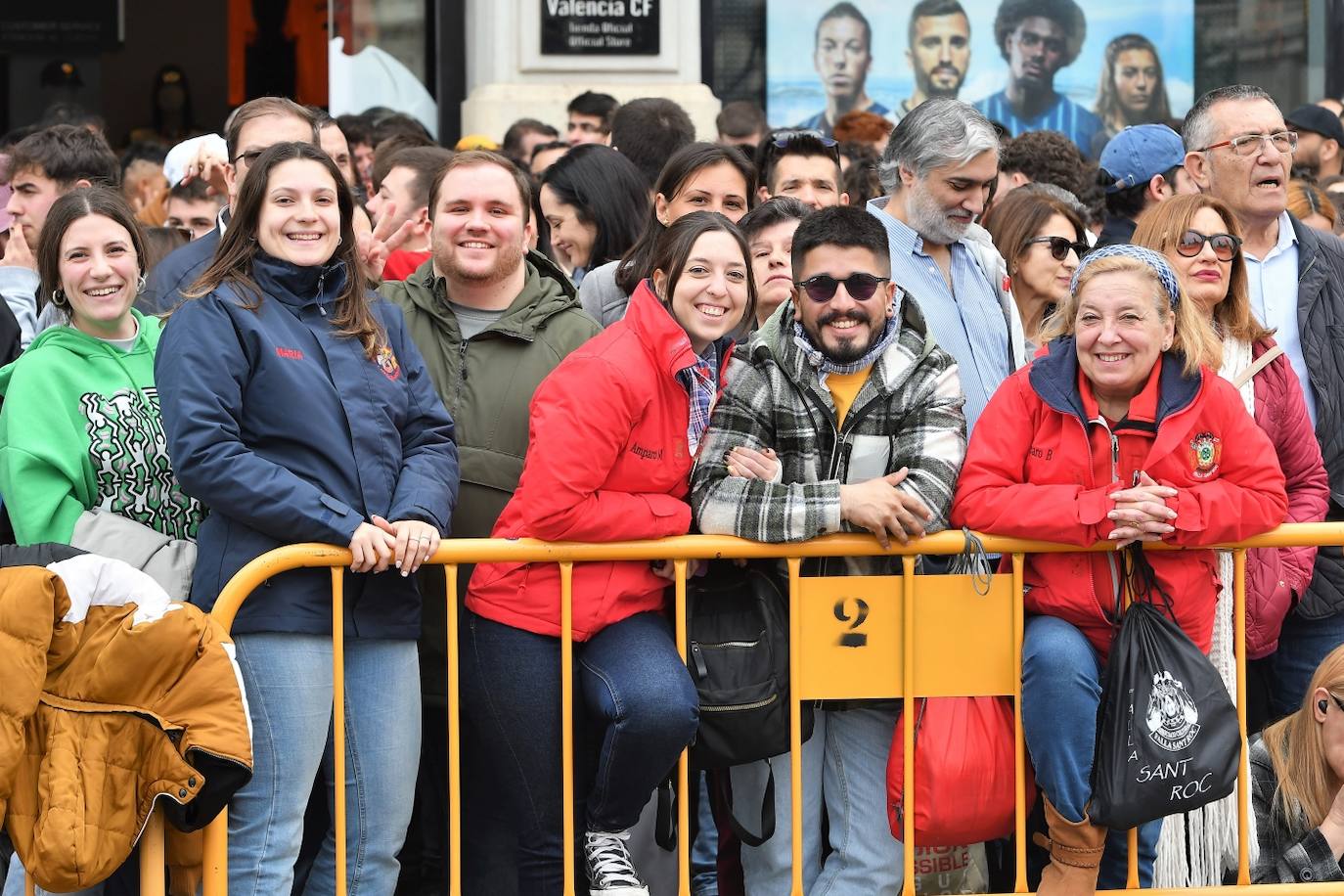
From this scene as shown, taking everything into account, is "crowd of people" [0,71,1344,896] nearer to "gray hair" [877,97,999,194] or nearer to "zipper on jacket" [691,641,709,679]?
"zipper on jacket" [691,641,709,679]

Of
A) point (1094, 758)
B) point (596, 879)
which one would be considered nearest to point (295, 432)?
point (596, 879)

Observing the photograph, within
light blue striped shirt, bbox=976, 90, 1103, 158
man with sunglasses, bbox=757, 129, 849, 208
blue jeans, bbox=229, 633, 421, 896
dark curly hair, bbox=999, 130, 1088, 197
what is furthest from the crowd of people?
light blue striped shirt, bbox=976, 90, 1103, 158

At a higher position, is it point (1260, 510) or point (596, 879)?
point (1260, 510)

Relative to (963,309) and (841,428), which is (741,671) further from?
(963,309)

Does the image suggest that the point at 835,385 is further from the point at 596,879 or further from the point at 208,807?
the point at 208,807

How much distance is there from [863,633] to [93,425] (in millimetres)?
2033

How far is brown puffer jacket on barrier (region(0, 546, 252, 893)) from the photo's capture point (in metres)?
3.88

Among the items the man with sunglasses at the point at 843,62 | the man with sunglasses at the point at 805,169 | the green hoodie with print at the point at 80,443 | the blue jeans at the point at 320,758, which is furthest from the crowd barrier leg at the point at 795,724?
the man with sunglasses at the point at 843,62


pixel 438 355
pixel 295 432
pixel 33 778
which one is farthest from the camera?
pixel 438 355

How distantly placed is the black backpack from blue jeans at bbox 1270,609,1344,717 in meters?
1.73

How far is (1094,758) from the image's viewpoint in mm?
4402

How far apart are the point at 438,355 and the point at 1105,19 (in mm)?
9091

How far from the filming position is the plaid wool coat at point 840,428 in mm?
4535

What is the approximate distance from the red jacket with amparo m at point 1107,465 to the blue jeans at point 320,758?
1.52m
